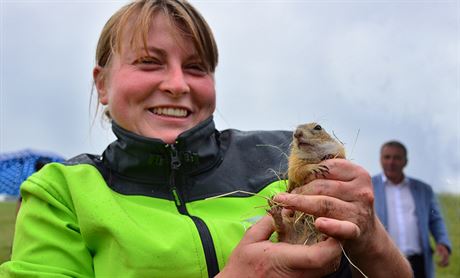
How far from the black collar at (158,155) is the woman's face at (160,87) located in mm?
66

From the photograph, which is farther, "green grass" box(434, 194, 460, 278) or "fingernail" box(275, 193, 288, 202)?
"green grass" box(434, 194, 460, 278)

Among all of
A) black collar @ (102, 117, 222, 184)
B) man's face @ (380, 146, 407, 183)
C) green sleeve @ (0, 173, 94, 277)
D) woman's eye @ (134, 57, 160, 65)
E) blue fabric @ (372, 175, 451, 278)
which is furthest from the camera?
man's face @ (380, 146, 407, 183)

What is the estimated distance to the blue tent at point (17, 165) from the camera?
4180mm

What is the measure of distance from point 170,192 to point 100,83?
0.75 meters

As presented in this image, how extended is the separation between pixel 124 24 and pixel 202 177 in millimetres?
785

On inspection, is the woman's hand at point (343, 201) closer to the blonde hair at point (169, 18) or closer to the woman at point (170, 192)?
the woman at point (170, 192)

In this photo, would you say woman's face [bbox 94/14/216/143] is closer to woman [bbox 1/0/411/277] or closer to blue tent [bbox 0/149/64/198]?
woman [bbox 1/0/411/277]

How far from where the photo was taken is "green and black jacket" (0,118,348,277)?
7.75 ft

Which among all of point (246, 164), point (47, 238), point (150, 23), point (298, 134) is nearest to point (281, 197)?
point (298, 134)

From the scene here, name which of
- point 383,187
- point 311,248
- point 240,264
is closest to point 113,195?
point 240,264

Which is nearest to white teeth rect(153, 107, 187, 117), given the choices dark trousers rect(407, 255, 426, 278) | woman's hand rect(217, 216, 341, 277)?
woman's hand rect(217, 216, 341, 277)

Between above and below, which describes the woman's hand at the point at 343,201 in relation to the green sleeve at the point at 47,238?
above

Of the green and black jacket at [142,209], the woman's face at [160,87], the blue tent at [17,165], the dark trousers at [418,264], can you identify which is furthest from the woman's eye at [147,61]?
the dark trousers at [418,264]

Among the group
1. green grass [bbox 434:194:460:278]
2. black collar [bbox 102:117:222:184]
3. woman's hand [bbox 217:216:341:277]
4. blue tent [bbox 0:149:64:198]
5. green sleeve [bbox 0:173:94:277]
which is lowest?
green grass [bbox 434:194:460:278]
